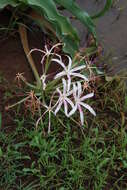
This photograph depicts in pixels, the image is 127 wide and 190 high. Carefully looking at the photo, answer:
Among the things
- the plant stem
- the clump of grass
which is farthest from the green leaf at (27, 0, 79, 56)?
the clump of grass

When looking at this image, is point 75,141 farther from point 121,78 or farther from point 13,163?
point 121,78

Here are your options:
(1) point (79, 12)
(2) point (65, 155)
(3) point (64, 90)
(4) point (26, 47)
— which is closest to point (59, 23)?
(1) point (79, 12)

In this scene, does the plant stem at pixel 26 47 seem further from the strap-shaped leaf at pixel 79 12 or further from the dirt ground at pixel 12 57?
the strap-shaped leaf at pixel 79 12

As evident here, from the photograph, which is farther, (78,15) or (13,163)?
(78,15)

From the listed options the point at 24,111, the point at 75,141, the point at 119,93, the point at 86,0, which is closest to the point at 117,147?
the point at 75,141

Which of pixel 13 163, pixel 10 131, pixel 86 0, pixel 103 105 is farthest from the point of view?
pixel 86 0

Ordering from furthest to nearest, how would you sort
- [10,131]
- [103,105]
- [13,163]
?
[103,105] < [10,131] < [13,163]

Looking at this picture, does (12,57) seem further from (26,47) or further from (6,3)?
(6,3)

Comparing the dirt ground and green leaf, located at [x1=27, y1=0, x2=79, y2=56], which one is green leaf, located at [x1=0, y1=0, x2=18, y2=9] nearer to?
green leaf, located at [x1=27, y1=0, x2=79, y2=56]
